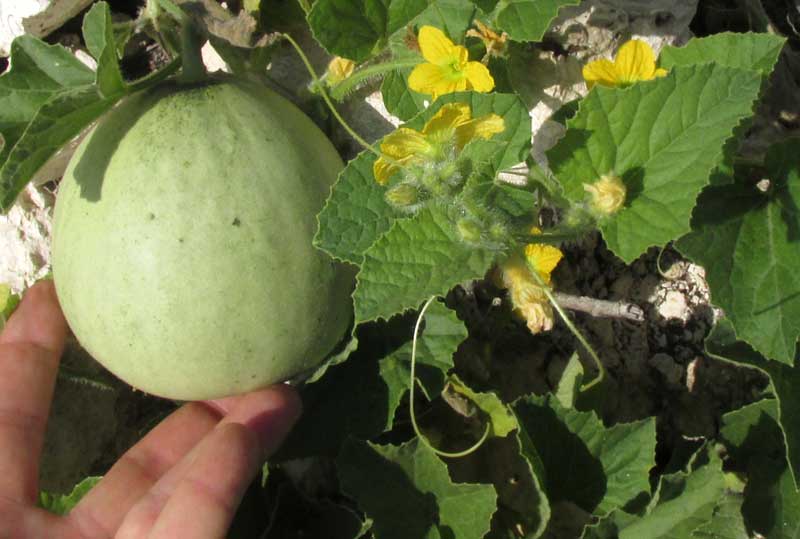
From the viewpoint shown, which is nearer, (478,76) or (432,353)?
(478,76)

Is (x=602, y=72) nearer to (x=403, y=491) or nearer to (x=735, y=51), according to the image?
(x=735, y=51)

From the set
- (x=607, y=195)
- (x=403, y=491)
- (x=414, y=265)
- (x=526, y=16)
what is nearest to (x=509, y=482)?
(x=403, y=491)

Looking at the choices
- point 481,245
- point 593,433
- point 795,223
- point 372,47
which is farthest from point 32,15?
point 795,223

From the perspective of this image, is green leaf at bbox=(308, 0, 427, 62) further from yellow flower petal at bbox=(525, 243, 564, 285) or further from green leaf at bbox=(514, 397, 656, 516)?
green leaf at bbox=(514, 397, 656, 516)

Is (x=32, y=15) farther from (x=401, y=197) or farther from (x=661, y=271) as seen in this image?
(x=661, y=271)

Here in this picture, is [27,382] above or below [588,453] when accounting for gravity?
above
